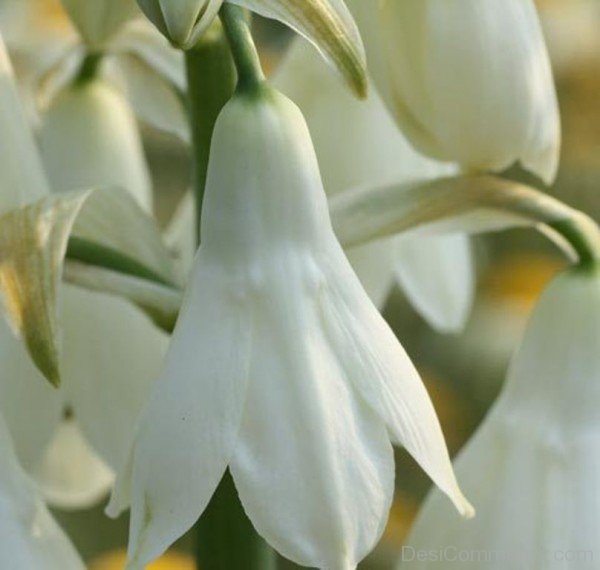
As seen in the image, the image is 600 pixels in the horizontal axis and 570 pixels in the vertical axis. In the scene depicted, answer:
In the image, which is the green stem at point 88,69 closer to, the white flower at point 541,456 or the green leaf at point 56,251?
the green leaf at point 56,251

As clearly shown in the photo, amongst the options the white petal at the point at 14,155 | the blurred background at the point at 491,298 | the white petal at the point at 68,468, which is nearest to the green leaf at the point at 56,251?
the white petal at the point at 14,155

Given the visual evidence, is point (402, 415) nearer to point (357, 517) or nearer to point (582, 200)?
point (357, 517)

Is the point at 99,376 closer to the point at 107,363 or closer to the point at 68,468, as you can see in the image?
the point at 107,363

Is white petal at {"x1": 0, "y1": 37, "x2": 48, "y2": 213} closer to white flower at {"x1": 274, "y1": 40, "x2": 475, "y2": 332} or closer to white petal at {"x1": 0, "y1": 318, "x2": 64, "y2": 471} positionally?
white petal at {"x1": 0, "y1": 318, "x2": 64, "y2": 471}

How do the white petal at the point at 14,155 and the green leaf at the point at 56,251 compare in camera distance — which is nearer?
the green leaf at the point at 56,251

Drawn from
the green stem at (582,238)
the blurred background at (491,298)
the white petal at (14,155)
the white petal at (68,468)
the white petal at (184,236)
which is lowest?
the blurred background at (491,298)

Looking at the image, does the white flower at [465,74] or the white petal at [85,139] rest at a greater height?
the white flower at [465,74]

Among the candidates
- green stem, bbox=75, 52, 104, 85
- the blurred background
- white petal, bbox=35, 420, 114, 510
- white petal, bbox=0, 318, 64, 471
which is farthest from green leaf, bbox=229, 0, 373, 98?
the blurred background
